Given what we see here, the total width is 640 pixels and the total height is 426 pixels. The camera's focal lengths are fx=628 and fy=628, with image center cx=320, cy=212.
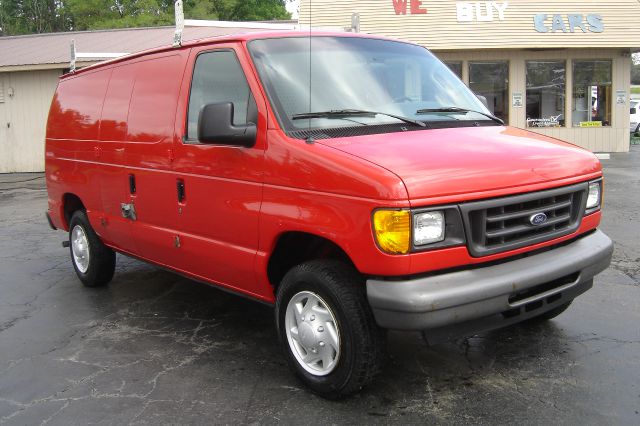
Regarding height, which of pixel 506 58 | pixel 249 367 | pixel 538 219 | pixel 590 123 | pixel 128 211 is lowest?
pixel 249 367

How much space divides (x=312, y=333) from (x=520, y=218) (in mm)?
1333

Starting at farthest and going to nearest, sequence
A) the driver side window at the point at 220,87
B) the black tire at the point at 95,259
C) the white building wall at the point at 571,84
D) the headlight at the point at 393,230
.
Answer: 1. the white building wall at the point at 571,84
2. the black tire at the point at 95,259
3. the driver side window at the point at 220,87
4. the headlight at the point at 393,230

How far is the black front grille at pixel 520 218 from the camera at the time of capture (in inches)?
128

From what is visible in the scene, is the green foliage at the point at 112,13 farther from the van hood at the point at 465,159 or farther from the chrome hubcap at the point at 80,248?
the van hood at the point at 465,159

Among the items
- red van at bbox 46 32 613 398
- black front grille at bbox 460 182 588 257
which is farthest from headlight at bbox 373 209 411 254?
black front grille at bbox 460 182 588 257

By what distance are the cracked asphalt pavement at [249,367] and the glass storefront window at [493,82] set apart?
44.4 ft

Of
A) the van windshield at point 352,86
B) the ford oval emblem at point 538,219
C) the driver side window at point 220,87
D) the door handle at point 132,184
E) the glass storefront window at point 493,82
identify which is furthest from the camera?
the glass storefront window at point 493,82

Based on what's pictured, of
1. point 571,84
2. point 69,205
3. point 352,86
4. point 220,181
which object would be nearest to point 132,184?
point 220,181

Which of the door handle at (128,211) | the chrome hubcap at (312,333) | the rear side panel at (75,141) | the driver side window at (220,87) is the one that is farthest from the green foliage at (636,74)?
the chrome hubcap at (312,333)

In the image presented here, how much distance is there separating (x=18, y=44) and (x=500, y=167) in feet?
71.6

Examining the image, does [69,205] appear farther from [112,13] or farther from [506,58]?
[112,13]

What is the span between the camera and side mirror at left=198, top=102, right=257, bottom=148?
12.2 ft

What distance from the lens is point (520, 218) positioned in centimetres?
344

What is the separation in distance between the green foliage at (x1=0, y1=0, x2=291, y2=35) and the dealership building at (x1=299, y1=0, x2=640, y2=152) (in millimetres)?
24776
